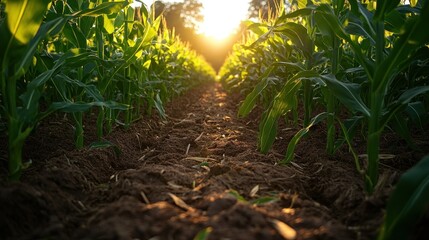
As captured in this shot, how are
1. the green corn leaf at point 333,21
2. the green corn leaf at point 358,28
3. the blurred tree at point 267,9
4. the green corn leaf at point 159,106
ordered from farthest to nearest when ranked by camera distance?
the blurred tree at point 267,9 → the green corn leaf at point 159,106 → the green corn leaf at point 358,28 → the green corn leaf at point 333,21

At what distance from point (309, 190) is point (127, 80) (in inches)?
80.4

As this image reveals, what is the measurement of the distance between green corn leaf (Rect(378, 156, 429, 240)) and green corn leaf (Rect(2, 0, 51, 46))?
1.68 metres

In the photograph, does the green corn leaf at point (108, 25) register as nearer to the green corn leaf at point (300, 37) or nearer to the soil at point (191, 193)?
the soil at point (191, 193)

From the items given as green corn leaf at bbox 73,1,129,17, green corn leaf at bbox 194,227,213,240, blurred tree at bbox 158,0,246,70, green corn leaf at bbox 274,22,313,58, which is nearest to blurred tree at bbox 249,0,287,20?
green corn leaf at bbox 274,22,313,58

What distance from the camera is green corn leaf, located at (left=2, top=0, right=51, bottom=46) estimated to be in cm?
147

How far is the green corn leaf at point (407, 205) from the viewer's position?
1030 mm

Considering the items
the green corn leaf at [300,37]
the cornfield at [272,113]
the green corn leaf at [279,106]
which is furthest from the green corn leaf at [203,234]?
the green corn leaf at [300,37]

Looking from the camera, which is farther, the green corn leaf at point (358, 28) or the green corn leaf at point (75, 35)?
the green corn leaf at point (75, 35)

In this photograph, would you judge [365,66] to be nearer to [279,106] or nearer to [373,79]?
[373,79]

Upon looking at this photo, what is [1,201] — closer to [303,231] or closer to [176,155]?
[303,231]

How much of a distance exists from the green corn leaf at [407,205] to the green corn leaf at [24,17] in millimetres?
1678

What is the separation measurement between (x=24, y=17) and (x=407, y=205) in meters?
1.75

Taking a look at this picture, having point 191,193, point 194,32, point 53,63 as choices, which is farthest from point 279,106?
point 194,32

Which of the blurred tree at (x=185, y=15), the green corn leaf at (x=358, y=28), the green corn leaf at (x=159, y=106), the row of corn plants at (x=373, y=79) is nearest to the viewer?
the row of corn plants at (x=373, y=79)
